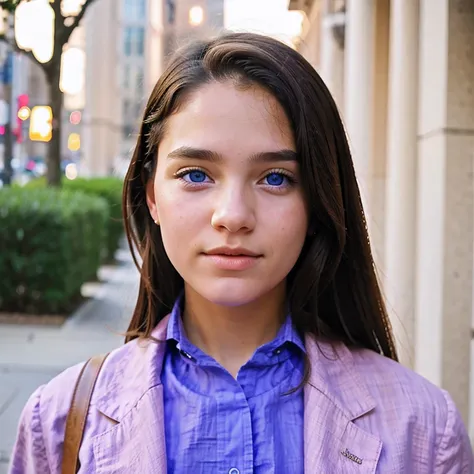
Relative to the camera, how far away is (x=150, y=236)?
1.89 m

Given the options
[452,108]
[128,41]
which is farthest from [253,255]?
[128,41]

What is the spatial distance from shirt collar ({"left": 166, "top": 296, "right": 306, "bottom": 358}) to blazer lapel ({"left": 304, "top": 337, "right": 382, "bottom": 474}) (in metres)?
0.04

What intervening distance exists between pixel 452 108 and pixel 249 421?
2.68 metres

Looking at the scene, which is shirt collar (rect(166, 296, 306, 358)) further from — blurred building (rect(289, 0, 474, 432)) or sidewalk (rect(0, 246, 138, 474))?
sidewalk (rect(0, 246, 138, 474))

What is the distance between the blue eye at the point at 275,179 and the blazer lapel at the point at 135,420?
46 centimetres

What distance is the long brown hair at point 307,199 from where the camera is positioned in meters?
1.58

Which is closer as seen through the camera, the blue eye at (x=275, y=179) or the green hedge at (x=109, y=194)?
the blue eye at (x=275, y=179)

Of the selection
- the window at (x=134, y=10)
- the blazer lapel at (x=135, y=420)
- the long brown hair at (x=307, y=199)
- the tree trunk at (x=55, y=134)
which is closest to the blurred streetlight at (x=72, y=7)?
the tree trunk at (x=55, y=134)

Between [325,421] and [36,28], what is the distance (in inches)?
406

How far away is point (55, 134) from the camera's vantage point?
1159 cm

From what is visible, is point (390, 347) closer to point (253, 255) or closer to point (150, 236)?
point (253, 255)

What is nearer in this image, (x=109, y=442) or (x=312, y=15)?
(x=109, y=442)

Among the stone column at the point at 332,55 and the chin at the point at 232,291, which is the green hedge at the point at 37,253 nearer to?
the stone column at the point at 332,55

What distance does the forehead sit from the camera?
4.97ft
